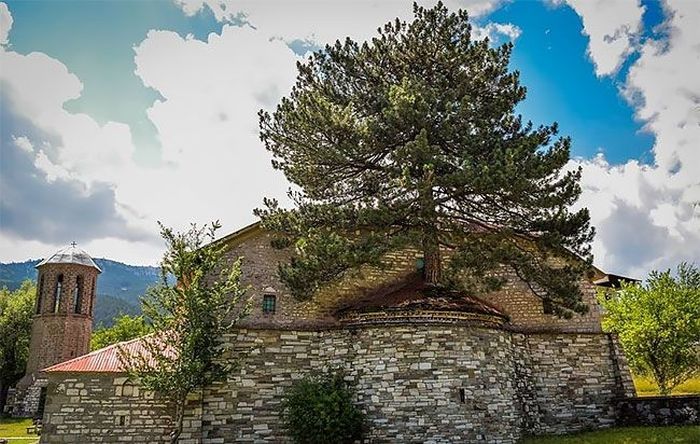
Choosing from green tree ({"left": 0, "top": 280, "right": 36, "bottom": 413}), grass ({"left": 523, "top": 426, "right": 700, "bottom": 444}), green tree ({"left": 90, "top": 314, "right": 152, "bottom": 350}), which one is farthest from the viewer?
green tree ({"left": 90, "top": 314, "right": 152, "bottom": 350})

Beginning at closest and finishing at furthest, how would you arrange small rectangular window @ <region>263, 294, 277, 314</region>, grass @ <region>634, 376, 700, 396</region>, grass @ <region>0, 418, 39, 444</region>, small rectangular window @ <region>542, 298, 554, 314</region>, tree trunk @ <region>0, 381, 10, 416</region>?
1. small rectangular window @ <region>263, 294, 277, 314</region>
2. small rectangular window @ <region>542, 298, 554, 314</region>
3. grass @ <region>0, 418, 39, 444</region>
4. grass @ <region>634, 376, 700, 396</region>
5. tree trunk @ <region>0, 381, 10, 416</region>

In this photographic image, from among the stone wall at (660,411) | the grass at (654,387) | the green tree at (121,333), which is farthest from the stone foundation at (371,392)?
the green tree at (121,333)

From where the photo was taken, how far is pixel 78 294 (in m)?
34.4

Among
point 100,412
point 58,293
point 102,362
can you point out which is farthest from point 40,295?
point 100,412

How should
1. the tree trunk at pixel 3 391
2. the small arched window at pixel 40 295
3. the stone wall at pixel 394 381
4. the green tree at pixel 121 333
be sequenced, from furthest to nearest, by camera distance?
1. the green tree at pixel 121 333
2. the tree trunk at pixel 3 391
3. the small arched window at pixel 40 295
4. the stone wall at pixel 394 381

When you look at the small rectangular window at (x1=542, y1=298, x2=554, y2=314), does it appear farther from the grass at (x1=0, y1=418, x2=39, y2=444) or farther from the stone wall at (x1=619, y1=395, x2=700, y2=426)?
the grass at (x1=0, y1=418, x2=39, y2=444)

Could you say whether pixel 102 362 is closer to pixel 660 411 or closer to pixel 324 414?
pixel 324 414

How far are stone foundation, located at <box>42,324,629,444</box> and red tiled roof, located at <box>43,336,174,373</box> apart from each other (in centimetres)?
22

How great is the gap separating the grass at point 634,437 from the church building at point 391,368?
37.4 inches

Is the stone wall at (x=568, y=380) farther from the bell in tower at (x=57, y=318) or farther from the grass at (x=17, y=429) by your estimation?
the bell in tower at (x=57, y=318)

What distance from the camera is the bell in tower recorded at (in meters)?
32.2

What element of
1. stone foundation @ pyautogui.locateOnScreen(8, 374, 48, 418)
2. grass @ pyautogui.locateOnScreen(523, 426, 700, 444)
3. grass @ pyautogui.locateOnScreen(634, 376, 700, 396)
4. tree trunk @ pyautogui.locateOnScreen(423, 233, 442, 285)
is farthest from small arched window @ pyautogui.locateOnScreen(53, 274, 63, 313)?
grass @ pyautogui.locateOnScreen(634, 376, 700, 396)

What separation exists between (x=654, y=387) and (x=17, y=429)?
3115 cm

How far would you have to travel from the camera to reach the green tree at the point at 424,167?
48.8 feet
